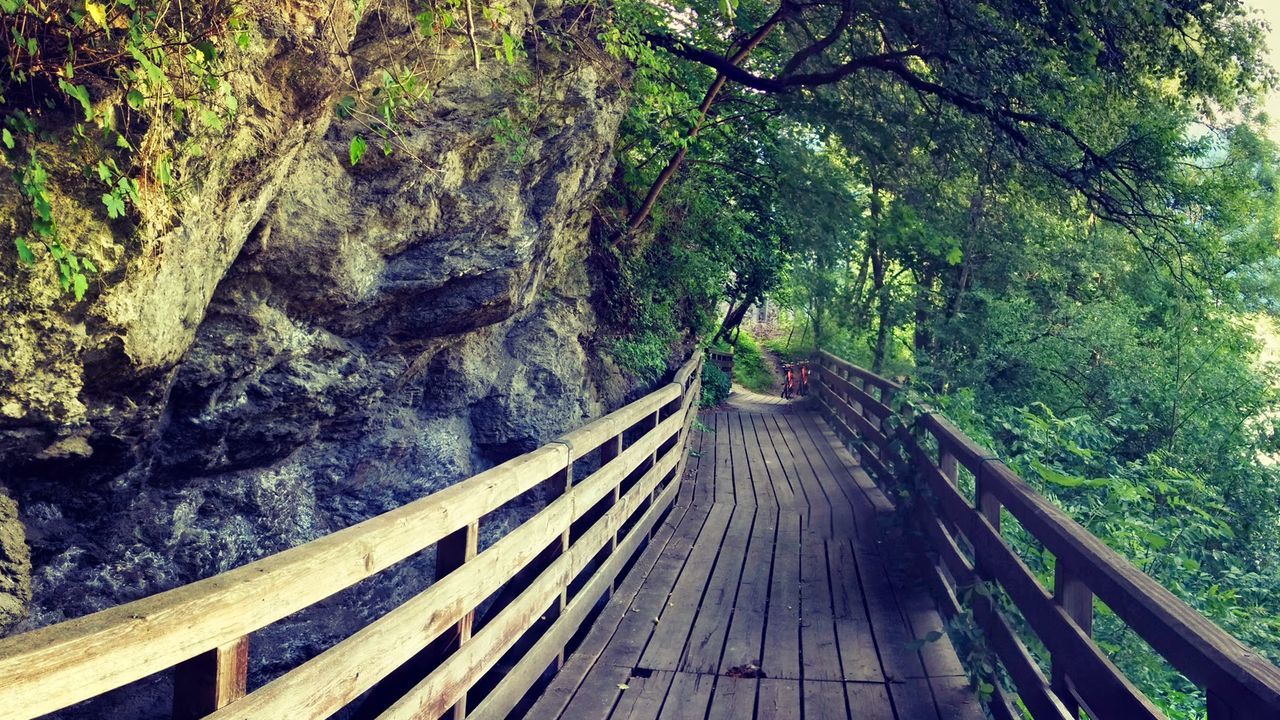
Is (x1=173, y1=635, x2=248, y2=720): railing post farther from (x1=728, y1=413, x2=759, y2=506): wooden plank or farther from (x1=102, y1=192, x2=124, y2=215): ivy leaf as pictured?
(x1=728, y1=413, x2=759, y2=506): wooden plank

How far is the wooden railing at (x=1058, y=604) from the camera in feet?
7.27

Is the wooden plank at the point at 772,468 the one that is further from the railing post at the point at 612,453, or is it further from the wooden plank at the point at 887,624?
the railing post at the point at 612,453

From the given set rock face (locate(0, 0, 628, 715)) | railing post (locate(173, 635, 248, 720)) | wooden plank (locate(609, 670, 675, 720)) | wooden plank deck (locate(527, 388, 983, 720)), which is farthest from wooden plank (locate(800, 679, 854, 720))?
rock face (locate(0, 0, 628, 715))

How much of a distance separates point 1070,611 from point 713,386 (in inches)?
685

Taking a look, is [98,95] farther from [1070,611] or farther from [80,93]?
[1070,611]

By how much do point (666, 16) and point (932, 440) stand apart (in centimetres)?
503

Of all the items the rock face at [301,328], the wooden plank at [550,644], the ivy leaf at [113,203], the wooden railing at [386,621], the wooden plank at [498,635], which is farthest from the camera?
the rock face at [301,328]

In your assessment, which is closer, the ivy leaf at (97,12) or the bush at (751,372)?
the ivy leaf at (97,12)

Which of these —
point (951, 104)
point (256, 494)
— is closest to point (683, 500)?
point (256, 494)

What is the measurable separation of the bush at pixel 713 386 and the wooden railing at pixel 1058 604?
13.5 m

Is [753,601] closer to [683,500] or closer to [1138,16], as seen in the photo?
[683,500]

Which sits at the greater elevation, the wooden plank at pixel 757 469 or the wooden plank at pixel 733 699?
the wooden plank at pixel 733 699

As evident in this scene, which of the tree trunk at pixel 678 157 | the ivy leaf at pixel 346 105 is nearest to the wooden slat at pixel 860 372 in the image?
the tree trunk at pixel 678 157

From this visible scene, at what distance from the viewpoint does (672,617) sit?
5.52m
